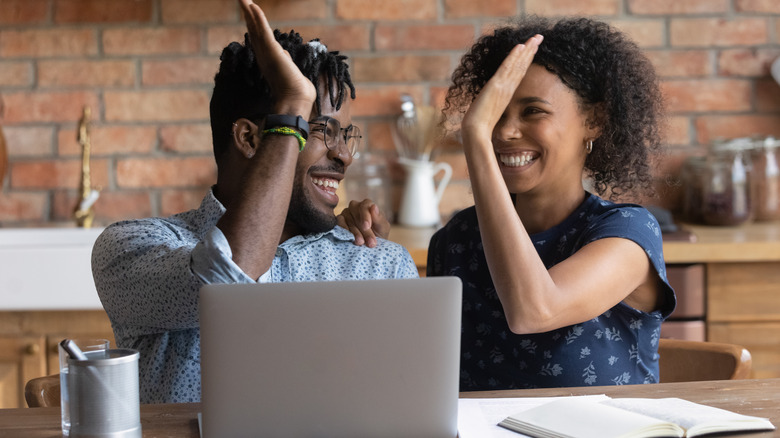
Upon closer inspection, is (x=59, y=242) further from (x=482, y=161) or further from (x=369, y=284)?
(x=369, y=284)

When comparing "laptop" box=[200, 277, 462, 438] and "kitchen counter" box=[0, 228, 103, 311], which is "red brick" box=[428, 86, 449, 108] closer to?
"kitchen counter" box=[0, 228, 103, 311]

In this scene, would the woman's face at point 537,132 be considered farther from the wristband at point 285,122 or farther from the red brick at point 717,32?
the red brick at point 717,32

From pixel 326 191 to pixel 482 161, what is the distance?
317mm

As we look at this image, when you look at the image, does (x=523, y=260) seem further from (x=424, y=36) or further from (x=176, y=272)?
(x=424, y=36)

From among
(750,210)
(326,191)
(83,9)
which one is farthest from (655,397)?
(83,9)

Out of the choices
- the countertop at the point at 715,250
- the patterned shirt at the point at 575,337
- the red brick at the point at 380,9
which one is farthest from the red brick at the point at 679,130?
the patterned shirt at the point at 575,337

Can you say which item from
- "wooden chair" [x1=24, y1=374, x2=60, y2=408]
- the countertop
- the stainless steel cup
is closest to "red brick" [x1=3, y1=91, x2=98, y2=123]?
the countertop

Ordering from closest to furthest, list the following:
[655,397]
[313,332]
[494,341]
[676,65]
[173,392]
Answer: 1. [313,332]
2. [655,397]
3. [173,392]
4. [494,341]
5. [676,65]

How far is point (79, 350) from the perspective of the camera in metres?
0.89

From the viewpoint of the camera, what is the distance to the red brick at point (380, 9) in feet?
8.33

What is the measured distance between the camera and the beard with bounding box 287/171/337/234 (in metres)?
1.41

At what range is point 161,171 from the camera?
8.38 feet

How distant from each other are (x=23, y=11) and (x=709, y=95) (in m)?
2.04

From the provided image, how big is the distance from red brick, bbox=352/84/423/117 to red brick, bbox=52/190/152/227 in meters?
0.69
